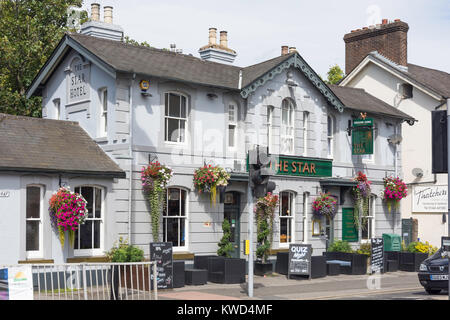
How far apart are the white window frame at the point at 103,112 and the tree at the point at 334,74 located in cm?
2669

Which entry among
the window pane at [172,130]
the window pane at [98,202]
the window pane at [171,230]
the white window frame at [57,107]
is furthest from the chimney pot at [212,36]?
the window pane at [98,202]

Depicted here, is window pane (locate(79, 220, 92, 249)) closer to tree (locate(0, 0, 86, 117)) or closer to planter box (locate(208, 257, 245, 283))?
planter box (locate(208, 257, 245, 283))

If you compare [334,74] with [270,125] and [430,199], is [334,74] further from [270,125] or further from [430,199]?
[270,125]

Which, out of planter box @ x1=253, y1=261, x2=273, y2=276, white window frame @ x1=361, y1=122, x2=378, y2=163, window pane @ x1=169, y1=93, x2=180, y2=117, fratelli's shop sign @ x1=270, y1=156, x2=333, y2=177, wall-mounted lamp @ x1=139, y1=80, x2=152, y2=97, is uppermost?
wall-mounted lamp @ x1=139, y1=80, x2=152, y2=97

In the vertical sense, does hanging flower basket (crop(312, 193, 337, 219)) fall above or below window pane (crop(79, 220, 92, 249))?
above

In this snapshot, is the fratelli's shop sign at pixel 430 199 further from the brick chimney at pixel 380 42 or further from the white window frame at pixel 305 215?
the white window frame at pixel 305 215

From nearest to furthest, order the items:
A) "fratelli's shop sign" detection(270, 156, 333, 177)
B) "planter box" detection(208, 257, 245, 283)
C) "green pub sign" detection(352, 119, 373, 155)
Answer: "planter box" detection(208, 257, 245, 283)
"fratelli's shop sign" detection(270, 156, 333, 177)
"green pub sign" detection(352, 119, 373, 155)

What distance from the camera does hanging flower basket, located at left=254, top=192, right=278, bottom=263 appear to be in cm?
2166

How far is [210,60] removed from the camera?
952 inches

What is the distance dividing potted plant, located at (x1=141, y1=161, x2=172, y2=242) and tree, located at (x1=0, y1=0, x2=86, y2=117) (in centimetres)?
1046

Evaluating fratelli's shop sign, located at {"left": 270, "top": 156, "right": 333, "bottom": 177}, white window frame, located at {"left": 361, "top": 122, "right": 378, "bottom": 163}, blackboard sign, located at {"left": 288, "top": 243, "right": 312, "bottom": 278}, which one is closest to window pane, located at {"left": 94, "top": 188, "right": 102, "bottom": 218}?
blackboard sign, located at {"left": 288, "top": 243, "right": 312, "bottom": 278}

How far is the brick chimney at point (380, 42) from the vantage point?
3241 centimetres

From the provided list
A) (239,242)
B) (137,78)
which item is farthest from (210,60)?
(239,242)

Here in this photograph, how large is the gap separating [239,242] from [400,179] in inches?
336
